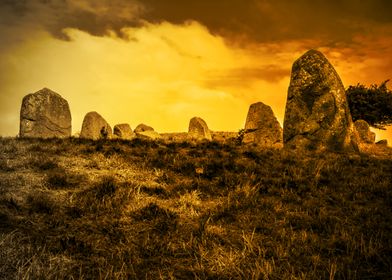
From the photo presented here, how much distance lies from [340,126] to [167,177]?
9.68 metres

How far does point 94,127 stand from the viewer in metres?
28.0

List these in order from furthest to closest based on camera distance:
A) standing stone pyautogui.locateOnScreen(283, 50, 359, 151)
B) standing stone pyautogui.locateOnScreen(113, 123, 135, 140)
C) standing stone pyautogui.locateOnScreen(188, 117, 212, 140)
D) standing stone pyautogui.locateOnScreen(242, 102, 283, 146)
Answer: standing stone pyautogui.locateOnScreen(113, 123, 135, 140)
standing stone pyautogui.locateOnScreen(188, 117, 212, 140)
standing stone pyautogui.locateOnScreen(242, 102, 283, 146)
standing stone pyautogui.locateOnScreen(283, 50, 359, 151)

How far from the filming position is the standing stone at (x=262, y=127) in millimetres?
23109

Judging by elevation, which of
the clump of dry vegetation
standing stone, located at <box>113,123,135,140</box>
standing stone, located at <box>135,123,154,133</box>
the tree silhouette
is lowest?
the clump of dry vegetation

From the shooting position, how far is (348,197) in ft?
24.9

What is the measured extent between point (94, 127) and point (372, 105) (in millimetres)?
25628

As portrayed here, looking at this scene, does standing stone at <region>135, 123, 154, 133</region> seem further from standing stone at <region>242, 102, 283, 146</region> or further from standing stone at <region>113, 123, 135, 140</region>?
standing stone at <region>242, 102, 283, 146</region>

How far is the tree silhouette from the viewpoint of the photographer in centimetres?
3672

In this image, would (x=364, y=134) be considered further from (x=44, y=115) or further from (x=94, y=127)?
(x=44, y=115)

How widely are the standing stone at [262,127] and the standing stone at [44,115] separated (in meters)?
11.0

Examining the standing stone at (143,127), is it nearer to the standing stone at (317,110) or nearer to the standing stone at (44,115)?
the standing stone at (44,115)

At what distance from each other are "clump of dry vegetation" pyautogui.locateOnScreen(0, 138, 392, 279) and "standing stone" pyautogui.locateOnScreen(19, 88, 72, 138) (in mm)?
12900

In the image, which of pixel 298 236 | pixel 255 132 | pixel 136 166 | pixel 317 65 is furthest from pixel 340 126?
pixel 298 236

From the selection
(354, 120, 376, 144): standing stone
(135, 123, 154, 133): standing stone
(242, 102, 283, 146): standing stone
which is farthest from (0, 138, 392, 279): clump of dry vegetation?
(135, 123, 154, 133): standing stone
